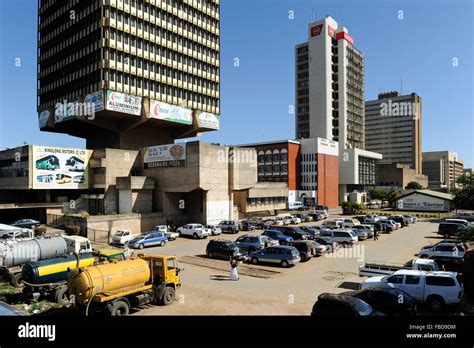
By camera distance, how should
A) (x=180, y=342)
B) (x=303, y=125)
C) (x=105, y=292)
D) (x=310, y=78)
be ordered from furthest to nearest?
(x=303, y=125) < (x=310, y=78) < (x=105, y=292) < (x=180, y=342)

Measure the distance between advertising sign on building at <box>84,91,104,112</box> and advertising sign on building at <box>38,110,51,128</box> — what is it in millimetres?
15113

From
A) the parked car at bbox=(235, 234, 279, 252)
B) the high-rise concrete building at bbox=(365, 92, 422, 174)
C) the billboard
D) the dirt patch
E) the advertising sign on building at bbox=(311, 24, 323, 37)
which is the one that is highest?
the advertising sign on building at bbox=(311, 24, 323, 37)

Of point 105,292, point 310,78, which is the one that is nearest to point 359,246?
point 105,292

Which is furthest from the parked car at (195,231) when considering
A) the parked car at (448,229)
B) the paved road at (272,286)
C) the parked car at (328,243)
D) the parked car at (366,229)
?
the parked car at (448,229)

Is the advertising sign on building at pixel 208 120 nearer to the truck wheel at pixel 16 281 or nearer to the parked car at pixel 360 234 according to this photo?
the parked car at pixel 360 234

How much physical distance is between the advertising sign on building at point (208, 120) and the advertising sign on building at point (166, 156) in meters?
22.9

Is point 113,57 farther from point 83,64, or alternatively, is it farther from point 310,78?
point 310,78

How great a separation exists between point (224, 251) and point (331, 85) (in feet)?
307

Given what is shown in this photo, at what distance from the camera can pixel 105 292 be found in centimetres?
1404

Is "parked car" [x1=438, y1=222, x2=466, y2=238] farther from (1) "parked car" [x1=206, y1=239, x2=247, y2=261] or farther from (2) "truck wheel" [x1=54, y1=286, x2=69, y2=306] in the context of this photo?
(2) "truck wheel" [x1=54, y1=286, x2=69, y2=306]

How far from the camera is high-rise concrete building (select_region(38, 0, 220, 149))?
194 feet

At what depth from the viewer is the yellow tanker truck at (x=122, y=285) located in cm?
1369

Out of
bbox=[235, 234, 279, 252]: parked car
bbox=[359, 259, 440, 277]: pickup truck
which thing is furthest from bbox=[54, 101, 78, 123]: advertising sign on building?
bbox=[359, 259, 440, 277]: pickup truck

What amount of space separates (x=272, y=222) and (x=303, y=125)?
7756 centimetres
